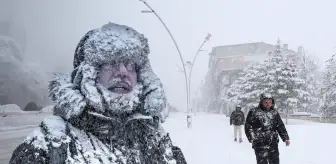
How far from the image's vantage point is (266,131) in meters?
6.14

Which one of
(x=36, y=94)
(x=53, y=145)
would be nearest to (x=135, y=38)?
(x=53, y=145)

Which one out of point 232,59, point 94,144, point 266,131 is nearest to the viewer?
point 94,144

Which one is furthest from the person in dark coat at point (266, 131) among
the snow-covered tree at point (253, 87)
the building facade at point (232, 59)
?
the building facade at point (232, 59)

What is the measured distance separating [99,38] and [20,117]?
28445 mm

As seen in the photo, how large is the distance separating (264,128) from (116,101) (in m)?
4.93

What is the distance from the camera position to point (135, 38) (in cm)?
202

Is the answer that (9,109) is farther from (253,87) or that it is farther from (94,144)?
(94,144)

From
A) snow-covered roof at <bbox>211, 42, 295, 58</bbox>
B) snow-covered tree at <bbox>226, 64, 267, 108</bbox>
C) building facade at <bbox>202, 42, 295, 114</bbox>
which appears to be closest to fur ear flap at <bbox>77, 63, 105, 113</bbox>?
snow-covered tree at <bbox>226, 64, 267, 108</bbox>

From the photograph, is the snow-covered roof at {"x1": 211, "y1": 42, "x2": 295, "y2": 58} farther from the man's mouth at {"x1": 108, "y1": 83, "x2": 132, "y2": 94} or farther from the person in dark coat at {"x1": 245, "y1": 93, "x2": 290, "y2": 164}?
the man's mouth at {"x1": 108, "y1": 83, "x2": 132, "y2": 94}

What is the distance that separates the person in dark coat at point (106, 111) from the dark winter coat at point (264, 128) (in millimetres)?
4530

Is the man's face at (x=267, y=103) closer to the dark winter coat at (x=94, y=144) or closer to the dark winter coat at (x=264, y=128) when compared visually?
the dark winter coat at (x=264, y=128)

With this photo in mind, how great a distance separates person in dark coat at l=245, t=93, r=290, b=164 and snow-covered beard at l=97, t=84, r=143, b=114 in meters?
4.82

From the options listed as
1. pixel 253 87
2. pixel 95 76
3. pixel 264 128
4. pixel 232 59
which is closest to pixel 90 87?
pixel 95 76

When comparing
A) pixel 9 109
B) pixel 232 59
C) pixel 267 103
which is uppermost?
pixel 232 59
